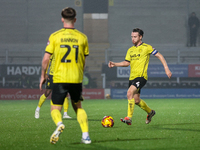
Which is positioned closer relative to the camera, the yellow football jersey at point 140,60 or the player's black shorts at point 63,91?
the player's black shorts at point 63,91

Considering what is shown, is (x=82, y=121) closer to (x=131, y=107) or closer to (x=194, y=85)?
(x=131, y=107)

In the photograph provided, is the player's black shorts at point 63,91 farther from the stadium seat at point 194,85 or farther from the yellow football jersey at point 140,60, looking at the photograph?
the stadium seat at point 194,85

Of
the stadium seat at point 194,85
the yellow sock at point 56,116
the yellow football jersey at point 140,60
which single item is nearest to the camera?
the yellow sock at point 56,116

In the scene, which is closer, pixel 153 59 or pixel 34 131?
pixel 34 131

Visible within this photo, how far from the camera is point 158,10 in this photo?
29.9m

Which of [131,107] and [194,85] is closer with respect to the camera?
[131,107]

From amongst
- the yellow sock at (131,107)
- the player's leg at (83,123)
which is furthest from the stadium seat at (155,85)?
the player's leg at (83,123)

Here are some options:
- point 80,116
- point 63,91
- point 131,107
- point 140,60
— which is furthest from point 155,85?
point 63,91

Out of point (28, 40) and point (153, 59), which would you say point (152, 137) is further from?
point (28, 40)

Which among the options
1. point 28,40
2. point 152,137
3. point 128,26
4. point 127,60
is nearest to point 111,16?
point 128,26

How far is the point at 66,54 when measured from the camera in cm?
500

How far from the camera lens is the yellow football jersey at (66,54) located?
16.4 feet

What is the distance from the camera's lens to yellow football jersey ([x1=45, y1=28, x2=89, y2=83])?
5.00m

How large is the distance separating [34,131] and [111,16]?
78.1 feet
